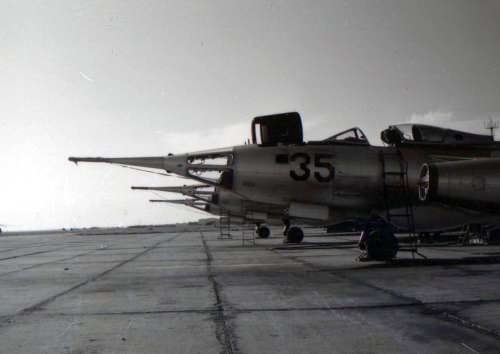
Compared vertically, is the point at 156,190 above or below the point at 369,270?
above

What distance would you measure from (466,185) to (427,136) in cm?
305

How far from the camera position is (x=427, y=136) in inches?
469

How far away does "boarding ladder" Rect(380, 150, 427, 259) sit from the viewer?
11.2 metres

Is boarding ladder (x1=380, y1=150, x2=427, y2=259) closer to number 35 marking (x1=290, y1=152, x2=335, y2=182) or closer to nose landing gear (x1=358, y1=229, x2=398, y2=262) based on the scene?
nose landing gear (x1=358, y1=229, x2=398, y2=262)

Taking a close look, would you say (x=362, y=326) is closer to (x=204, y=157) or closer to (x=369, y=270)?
(x=369, y=270)

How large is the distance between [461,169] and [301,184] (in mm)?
3513

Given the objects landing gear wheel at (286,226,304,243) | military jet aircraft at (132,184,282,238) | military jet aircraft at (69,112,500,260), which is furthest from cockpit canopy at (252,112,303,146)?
landing gear wheel at (286,226,304,243)

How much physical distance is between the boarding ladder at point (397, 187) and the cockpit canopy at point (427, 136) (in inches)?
31.6

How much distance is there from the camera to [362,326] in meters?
4.43

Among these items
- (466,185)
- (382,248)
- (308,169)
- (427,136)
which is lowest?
(382,248)

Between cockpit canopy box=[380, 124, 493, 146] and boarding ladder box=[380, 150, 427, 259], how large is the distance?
801 millimetres

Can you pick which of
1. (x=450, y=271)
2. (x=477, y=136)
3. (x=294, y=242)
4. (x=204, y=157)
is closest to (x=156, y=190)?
(x=294, y=242)

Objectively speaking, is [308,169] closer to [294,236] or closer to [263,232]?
[294,236]

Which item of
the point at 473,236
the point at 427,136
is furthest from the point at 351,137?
the point at 473,236
